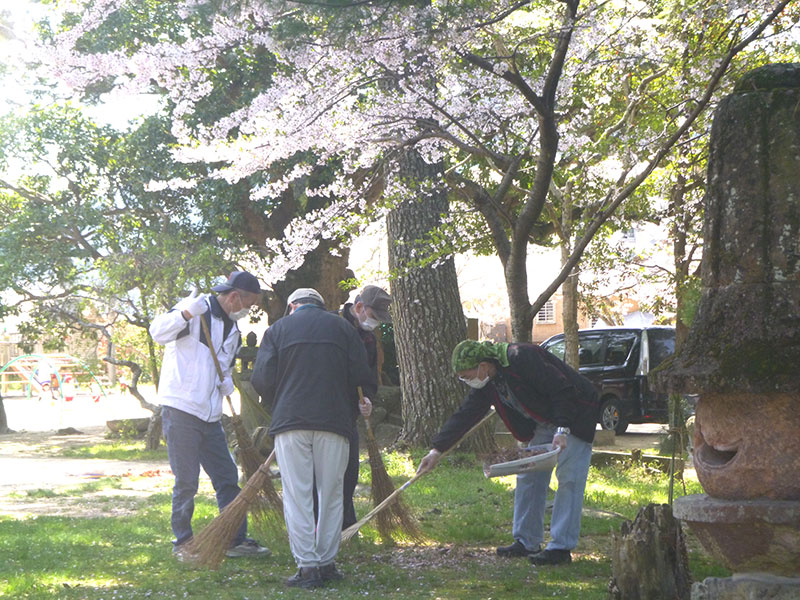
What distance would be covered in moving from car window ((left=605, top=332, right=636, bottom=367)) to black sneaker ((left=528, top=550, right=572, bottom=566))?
10.2 metres

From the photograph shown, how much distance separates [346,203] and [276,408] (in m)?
3.73

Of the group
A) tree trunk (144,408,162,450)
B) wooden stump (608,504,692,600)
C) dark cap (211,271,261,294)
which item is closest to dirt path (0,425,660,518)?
tree trunk (144,408,162,450)

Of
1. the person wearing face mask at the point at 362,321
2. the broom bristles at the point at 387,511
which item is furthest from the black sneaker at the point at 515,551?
the person wearing face mask at the point at 362,321

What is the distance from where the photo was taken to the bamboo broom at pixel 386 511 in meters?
6.55

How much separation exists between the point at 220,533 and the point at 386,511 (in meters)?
1.23

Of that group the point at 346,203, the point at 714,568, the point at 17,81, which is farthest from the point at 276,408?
the point at 17,81

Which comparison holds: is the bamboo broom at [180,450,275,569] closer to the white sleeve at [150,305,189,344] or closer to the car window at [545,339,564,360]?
the white sleeve at [150,305,189,344]

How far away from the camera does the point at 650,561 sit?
4.53 meters

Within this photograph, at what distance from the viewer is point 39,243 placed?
1598 cm

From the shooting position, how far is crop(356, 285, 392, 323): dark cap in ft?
21.1

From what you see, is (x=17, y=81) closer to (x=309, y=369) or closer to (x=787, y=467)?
(x=309, y=369)

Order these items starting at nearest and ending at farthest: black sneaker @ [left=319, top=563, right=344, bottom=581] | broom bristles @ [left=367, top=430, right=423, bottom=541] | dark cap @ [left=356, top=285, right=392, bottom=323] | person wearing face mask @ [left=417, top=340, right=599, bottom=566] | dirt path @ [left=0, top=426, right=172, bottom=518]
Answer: black sneaker @ [left=319, top=563, right=344, bottom=581], person wearing face mask @ [left=417, top=340, right=599, bottom=566], dark cap @ [left=356, top=285, right=392, bottom=323], broom bristles @ [left=367, top=430, right=423, bottom=541], dirt path @ [left=0, top=426, right=172, bottom=518]

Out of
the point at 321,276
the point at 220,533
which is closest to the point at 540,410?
the point at 220,533

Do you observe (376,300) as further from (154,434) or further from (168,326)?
(154,434)
